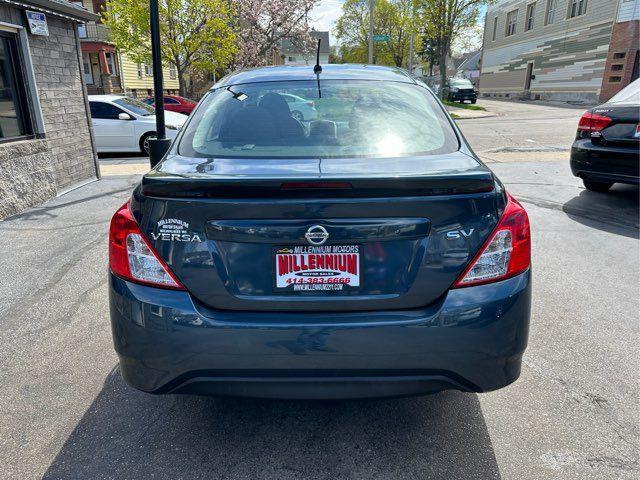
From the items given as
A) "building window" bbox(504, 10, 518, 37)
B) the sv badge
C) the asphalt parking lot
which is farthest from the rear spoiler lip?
"building window" bbox(504, 10, 518, 37)

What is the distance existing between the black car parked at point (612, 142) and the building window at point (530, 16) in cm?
4129

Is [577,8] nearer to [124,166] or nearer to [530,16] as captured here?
[530,16]

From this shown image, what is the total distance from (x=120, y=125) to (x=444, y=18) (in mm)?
26221

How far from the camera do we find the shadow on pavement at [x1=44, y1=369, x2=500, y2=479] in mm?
2133

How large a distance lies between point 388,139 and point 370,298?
2.99ft

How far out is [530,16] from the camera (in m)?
42.0

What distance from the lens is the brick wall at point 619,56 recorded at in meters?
28.8

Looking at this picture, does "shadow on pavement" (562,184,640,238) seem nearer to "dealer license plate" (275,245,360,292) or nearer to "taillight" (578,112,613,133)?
"taillight" (578,112,613,133)

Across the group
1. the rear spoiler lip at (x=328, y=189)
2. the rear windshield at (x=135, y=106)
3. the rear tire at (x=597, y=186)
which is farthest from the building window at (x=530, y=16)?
the rear spoiler lip at (x=328, y=189)

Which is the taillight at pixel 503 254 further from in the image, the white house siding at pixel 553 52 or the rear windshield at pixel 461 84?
the white house siding at pixel 553 52

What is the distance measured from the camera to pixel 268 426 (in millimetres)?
2424

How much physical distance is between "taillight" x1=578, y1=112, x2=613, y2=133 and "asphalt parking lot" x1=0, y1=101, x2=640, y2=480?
2.92 meters

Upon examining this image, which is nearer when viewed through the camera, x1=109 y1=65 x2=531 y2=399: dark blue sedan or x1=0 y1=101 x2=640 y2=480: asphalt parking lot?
x1=109 y1=65 x2=531 y2=399: dark blue sedan

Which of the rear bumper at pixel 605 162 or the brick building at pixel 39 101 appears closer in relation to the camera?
the rear bumper at pixel 605 162
